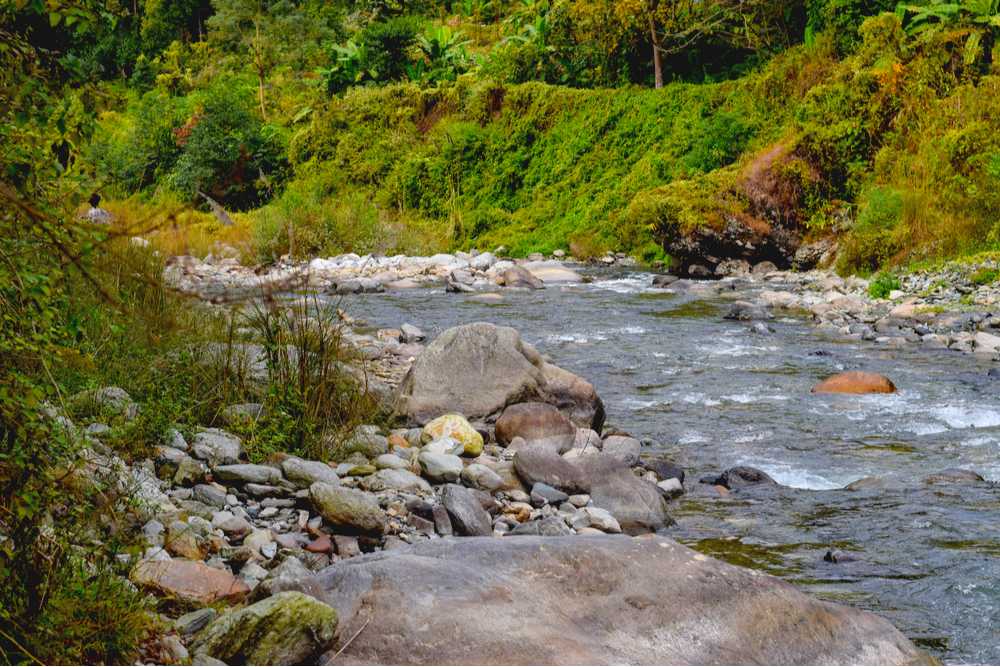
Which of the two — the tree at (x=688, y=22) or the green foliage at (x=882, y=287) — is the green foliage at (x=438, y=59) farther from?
the green foliage at (x=882, y=287)

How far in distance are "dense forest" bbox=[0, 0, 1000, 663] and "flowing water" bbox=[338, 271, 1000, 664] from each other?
3027 mm

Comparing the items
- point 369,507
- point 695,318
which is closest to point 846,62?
point 695,318

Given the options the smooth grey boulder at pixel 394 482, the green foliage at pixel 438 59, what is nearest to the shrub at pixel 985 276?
the smooth grey boulder at pixel 394 482

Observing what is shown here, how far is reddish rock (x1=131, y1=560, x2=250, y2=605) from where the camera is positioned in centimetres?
Result: 373

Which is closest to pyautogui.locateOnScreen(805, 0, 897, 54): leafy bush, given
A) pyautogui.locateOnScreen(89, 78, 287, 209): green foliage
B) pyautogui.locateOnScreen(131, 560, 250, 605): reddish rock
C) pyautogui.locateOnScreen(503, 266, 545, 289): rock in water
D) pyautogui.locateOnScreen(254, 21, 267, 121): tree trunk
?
pyautogui.locateOnScreen(503, 266, 545, 289): rock in water

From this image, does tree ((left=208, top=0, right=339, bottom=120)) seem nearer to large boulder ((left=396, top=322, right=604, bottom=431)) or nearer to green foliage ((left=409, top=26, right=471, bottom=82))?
green foliage ((left=409, top=26, right=471, bottom=82))

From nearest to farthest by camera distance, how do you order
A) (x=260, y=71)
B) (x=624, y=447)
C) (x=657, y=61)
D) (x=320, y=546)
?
(x=320, y=546)
(x=624, y=447)
(x=657, y=61)
(x=260, y=71)

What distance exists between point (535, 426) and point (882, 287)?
8592 mm

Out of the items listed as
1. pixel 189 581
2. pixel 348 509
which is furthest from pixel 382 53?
pixel 189 581

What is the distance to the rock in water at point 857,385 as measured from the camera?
9.01 metres

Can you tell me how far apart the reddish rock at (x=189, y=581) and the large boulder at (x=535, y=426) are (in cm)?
344

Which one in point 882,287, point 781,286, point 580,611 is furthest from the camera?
point 781,286

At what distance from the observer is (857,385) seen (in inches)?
356

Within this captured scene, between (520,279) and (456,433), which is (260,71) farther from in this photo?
(456,433)
